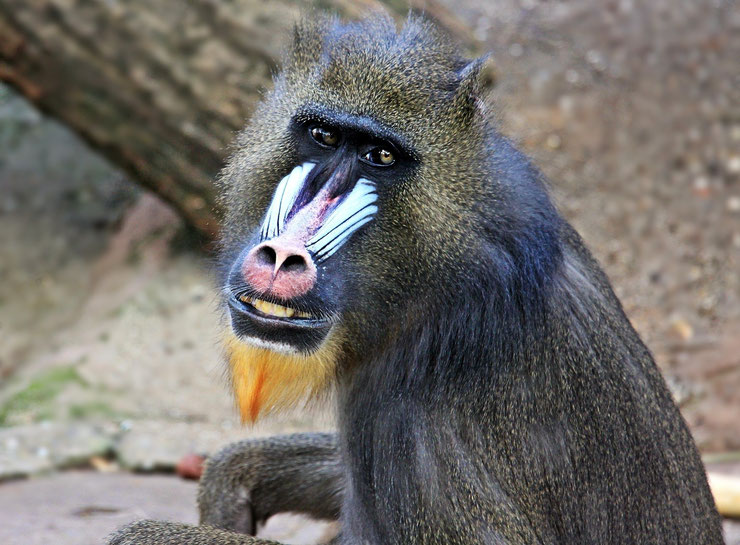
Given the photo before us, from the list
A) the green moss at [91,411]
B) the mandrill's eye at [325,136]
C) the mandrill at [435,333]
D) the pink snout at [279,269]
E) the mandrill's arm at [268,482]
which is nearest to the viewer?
the pink snout at [279,269]

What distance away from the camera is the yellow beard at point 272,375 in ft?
10.8

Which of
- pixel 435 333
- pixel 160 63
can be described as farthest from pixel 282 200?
pixel 160 63

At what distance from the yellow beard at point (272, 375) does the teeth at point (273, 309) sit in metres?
0.13

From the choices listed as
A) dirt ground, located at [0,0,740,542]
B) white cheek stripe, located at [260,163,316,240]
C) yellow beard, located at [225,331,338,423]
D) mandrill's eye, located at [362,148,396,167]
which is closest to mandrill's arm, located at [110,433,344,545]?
yellow beard, located at [225,331,338,423]

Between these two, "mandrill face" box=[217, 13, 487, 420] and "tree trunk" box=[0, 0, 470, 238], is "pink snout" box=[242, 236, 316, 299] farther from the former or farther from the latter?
"tree trunk" box=[0, 0, 470, 238]

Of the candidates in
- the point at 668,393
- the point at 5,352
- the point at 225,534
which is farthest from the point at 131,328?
the point at 668,393

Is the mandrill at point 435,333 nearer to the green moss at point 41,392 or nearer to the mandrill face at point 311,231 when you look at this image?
the mandrill face at point 311,231

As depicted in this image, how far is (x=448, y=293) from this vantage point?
346cm

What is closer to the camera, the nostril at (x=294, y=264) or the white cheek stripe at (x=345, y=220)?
the nostril at (x=294, y=264)

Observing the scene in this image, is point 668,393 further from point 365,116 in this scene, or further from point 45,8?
point 45,8

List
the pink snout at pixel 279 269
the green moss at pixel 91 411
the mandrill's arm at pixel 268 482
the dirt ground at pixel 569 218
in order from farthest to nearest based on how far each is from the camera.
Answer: the dirt ground at pixel 569 218 → the green moss at pixel 91 411 → the mandrill's arm at pixel 268 482 → the pink snout at pixel 279 269

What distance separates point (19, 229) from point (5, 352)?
1.20 m

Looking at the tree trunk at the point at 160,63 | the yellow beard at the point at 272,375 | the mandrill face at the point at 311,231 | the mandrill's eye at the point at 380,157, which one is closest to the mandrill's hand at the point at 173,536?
the yellow beard at the point at 272,375

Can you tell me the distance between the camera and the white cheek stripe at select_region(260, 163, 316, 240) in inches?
129
